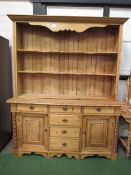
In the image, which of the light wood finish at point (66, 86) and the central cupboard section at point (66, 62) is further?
the central cupboard section at point (66, 62)

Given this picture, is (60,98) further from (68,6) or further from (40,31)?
(68,6)

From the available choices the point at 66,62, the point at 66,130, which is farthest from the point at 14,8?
the point at 66,130

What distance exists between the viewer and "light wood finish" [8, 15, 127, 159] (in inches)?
102

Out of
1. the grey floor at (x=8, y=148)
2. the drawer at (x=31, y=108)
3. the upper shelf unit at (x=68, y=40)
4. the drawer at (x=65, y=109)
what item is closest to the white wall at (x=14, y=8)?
the upper shelf unit at (x=68, y=40)

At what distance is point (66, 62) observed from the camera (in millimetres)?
2975

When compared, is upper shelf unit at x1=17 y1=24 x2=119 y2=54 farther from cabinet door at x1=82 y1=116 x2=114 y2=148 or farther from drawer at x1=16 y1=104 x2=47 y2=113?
cabinet door at x1=82 y1=116 x2=114 y2=148

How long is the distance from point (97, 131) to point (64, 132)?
478 mm

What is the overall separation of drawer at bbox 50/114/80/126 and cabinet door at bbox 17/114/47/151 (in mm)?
125

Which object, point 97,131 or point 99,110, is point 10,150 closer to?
point 97,131

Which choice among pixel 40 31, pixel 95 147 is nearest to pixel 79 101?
pixel 95 147

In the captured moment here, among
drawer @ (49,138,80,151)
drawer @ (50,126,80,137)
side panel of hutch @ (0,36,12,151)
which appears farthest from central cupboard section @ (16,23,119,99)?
drawer @ (49,138,80,151)

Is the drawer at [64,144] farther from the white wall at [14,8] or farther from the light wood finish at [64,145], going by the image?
the white wall at [14,8]

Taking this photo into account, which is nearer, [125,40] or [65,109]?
[65,109]

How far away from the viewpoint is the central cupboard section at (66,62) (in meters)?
2.86
